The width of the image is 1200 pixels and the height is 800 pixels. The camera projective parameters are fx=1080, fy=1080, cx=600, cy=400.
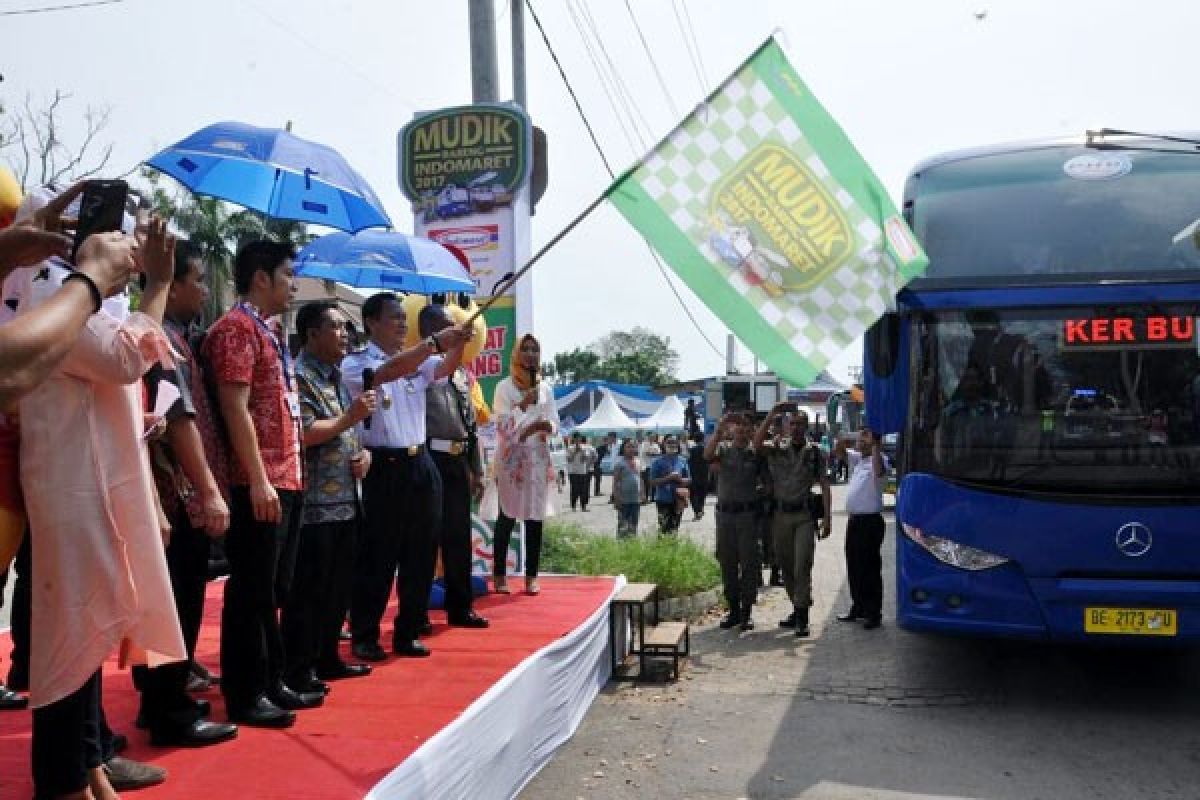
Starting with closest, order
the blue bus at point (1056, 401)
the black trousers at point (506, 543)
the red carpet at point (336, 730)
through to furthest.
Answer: the red carpet at point (336, 730), the blue bus at point (1056, 401), the black trousers at point (506, 543)

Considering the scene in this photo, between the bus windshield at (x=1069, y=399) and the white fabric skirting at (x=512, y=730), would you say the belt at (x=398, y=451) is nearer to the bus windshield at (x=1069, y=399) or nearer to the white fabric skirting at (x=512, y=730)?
the white fabric skirting at (x=512, y=730)

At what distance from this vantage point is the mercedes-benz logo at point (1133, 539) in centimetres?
606

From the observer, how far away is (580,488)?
87.2 ft

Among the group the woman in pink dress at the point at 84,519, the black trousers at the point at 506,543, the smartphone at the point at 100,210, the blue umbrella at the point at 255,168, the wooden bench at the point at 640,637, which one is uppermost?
the blue umbrella at the point at 255,168

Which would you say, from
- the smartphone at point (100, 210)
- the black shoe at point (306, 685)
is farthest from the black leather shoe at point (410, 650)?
the smartphone at point (100, 210)

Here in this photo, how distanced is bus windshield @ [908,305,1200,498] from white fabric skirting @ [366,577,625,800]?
2.49 meters

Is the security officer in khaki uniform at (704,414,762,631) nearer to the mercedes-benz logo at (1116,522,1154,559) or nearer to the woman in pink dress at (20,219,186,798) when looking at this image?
the mercedes-benz logo at (1116,522,1154,559)

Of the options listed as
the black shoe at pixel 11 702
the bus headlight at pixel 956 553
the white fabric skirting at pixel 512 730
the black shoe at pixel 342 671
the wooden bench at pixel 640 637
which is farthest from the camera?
the wooden bench at pixel 640 637

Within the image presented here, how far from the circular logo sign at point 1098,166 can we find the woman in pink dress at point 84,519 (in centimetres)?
569

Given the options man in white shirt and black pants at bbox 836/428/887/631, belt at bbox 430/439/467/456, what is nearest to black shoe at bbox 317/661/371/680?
belt at bbox 430/439/467/456

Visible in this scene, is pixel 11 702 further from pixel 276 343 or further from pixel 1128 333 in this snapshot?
pixel 1128 333

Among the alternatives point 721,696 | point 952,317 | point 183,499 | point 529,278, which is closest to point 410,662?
point 183,499

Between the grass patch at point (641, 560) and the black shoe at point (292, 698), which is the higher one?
the black shoe at point (292, 698)

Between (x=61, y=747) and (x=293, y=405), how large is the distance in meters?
1.63
